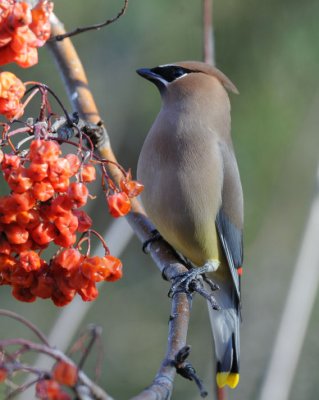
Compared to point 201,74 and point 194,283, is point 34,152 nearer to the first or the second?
point 194,283

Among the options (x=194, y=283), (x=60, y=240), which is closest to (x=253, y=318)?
(x=194, y=283)

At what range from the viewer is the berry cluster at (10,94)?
177 centimetres

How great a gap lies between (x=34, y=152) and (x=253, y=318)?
346 centimetres

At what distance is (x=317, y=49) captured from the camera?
18.3ft

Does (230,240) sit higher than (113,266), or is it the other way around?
(113,266)

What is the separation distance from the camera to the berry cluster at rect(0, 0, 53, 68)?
1.73 meters

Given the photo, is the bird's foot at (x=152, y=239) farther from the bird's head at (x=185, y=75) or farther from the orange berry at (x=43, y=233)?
the orange berry at (x=43, y=233)

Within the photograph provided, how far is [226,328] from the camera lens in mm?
3389

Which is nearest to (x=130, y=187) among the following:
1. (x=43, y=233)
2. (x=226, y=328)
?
(x=43, y=233)

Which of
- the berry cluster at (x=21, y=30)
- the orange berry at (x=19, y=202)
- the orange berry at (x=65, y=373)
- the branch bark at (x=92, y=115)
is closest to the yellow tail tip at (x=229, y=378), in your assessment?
the branch bark at (x=92, y=115)

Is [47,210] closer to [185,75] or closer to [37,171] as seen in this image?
[37,171]

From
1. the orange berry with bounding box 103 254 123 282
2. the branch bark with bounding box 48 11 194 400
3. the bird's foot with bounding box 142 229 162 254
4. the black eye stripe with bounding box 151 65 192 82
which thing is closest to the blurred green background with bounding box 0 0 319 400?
the black eye stripe with bounding box 151 65 192 82

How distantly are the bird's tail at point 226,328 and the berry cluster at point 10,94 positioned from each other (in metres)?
1.72

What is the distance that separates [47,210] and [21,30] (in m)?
0.40
